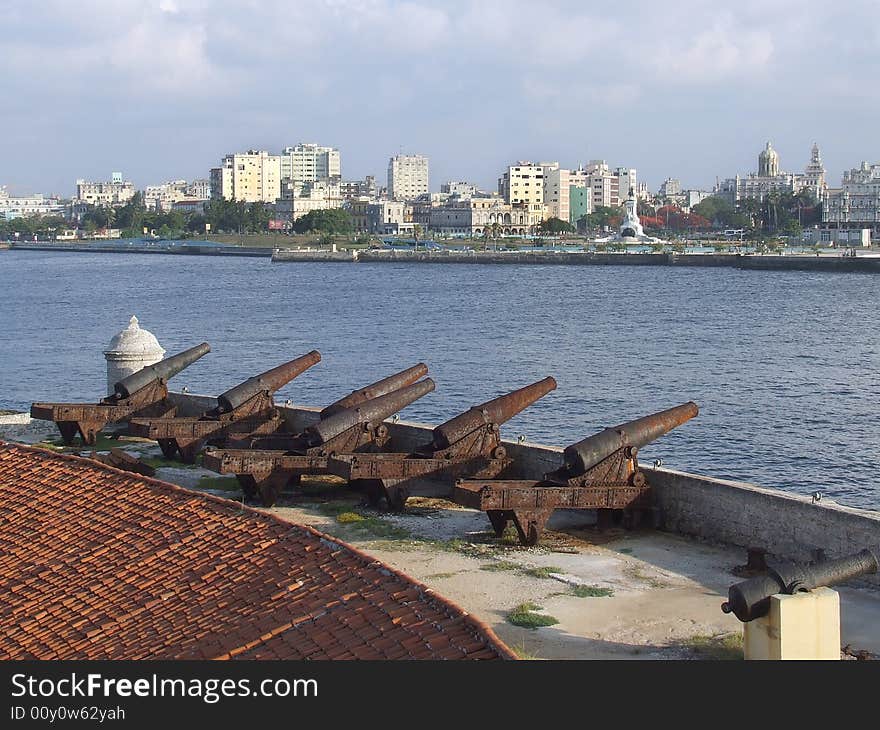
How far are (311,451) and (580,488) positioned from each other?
2.84 m

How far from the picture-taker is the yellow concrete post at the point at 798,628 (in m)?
7.16

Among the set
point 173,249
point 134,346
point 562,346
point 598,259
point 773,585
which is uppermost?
point 134,346

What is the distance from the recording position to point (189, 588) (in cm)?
725

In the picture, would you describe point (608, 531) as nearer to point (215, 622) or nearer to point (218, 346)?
point (215, 622)

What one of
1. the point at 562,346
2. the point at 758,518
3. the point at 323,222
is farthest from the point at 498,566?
the point at 323,222

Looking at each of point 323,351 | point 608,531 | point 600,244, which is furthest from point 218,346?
point 600,244

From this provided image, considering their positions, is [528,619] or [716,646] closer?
[716,646]

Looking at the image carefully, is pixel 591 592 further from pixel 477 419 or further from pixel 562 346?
Answer: pixel 562 346

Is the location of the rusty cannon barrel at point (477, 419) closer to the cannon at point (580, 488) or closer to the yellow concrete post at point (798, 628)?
the cannon at point (580, 488)

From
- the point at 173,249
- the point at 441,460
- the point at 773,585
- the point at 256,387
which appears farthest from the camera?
the point at 173,249

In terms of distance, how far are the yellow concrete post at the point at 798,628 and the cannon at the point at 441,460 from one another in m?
5.78

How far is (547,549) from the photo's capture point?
11469 mm

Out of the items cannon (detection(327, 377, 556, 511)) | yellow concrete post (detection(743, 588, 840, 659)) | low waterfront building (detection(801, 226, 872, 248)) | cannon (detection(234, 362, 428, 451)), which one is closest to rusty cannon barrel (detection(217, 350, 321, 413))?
cannon (detection(234, 362, 428, 451))

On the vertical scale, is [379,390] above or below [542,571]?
above
